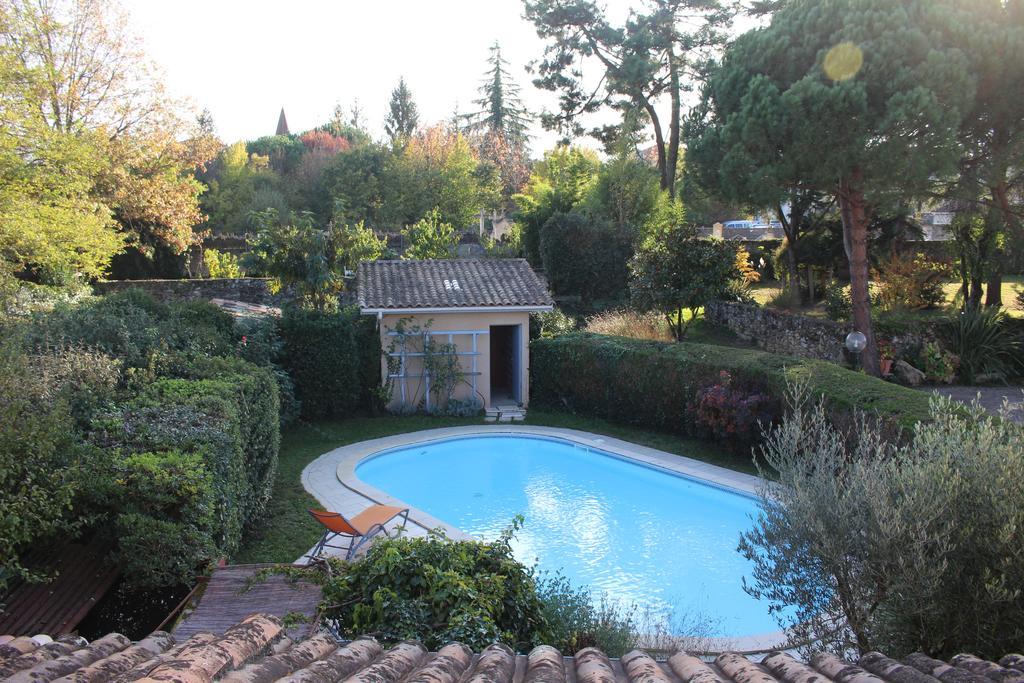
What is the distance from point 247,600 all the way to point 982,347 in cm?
1892

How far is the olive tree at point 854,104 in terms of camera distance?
1559 cm

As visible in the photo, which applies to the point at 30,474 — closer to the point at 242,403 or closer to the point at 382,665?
the point at 242,403

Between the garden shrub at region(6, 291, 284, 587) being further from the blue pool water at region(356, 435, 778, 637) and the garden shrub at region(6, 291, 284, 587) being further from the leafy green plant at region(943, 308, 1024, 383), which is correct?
the leafy green plant at region(943, 308, 1024, 383)

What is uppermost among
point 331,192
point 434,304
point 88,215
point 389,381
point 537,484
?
point 331,192

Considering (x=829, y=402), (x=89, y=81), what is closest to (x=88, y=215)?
(x=89, y=81)

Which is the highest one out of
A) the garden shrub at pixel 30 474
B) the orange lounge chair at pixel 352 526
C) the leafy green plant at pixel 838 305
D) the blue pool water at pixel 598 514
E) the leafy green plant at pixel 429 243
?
the leafy green plant at pixel 429 243

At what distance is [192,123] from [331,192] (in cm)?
1403

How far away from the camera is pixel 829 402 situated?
40.3ft

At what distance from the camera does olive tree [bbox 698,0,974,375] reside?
614 inches

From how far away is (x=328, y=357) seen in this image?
1733 centimetres

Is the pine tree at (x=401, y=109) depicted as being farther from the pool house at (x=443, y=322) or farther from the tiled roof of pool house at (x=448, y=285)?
the pool house at (x=443, y=322)

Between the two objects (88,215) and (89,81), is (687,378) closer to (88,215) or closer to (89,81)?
(88,215)

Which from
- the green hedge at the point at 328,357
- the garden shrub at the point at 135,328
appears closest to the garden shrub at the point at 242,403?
the garden shrub at the point at 135,328

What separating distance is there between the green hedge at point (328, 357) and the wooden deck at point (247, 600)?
9892mm
